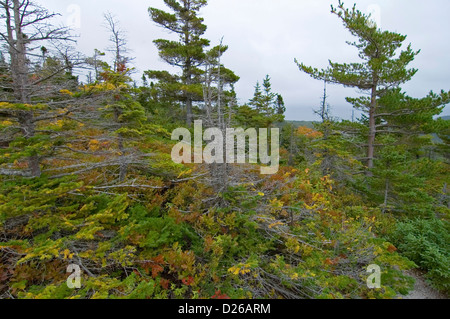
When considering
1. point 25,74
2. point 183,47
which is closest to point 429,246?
point 25,74

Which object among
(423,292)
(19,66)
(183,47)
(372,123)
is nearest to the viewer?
(19,66)

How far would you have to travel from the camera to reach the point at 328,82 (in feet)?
31.3

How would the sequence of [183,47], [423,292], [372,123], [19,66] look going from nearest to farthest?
[19,66], [423,292], [372,123], [183,47]

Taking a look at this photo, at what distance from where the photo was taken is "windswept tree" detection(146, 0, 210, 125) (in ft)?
41.9

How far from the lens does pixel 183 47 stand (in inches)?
503

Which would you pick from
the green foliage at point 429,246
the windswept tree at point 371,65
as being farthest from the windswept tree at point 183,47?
the green foliage at point 429,246

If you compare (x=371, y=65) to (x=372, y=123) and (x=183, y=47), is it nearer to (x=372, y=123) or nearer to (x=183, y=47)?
(x=372, y=123)

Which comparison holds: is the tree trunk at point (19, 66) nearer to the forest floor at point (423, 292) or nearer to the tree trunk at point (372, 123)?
the forest floor at point (423, 292)

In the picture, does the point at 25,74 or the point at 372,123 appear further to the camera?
the point at 372,123

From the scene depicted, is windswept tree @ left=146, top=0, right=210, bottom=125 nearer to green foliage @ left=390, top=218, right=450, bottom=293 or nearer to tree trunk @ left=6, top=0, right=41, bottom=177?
tree trunk @ left=6, top=0, right=41, bottom=177

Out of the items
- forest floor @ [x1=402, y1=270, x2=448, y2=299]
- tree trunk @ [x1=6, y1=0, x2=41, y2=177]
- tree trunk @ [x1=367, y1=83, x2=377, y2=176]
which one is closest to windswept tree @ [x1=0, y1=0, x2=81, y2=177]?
tree trunk @ [x1=6, y1=0, x2=41, y2=177]

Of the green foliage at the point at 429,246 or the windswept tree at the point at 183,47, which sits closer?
the green foliage at the point at 429,246

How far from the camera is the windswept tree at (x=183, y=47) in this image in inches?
502
